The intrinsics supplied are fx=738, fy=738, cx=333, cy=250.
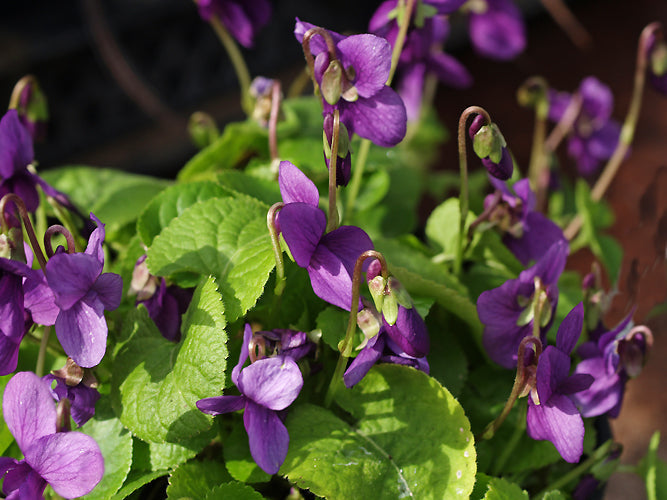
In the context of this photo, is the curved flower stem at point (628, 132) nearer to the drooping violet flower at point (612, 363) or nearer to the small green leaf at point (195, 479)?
the drooping violet flower at point (612, 363)

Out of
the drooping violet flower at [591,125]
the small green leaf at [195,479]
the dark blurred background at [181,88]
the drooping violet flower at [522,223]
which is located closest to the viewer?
the small green leaf at [195,479]

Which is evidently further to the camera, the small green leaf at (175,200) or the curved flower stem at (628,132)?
the curved flower stem at (628,132)

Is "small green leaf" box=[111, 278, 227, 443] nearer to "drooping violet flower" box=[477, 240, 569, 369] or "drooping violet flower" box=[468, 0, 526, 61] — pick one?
"drooping violet flower" box=[477, 240, 569, 369]

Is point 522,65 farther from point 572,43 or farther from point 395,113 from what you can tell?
point 395,113

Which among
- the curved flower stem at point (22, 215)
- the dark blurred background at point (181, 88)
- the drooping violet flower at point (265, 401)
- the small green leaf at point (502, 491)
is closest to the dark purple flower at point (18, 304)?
the curved flower stem at point (22, 215)

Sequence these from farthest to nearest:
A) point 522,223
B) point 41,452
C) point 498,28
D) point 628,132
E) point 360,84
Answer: point 498,28 < point 628,132 < point 522,223 < point 360,84 < point 41,452

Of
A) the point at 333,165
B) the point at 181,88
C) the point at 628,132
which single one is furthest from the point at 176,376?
the point at 181,88

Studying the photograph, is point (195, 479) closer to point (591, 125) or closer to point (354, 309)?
point (354, 309)
